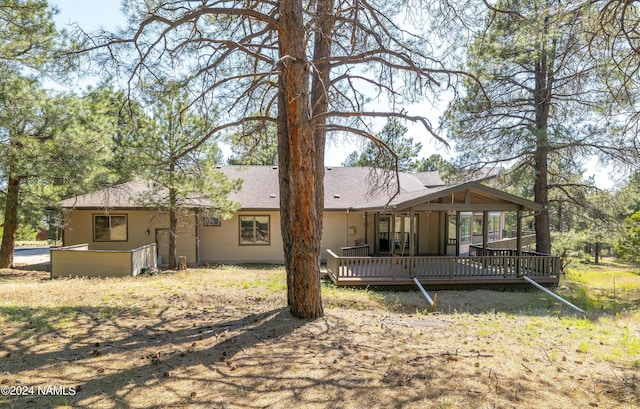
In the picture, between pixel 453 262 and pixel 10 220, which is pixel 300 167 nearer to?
pixel 453 262

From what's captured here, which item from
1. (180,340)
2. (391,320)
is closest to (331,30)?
(391,320)

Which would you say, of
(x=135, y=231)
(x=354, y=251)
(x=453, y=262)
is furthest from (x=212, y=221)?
(x=453, y=262)

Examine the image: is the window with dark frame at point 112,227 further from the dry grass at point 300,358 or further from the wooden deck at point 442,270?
the wooden deck at point 442,270

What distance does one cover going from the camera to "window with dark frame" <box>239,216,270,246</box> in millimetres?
17438

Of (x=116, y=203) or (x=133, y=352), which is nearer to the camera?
(x=133, y=352)

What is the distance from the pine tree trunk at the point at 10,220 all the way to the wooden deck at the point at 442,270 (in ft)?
37.4

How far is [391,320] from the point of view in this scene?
661 centimetres

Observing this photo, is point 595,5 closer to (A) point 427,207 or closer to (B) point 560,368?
(B) point 560,368

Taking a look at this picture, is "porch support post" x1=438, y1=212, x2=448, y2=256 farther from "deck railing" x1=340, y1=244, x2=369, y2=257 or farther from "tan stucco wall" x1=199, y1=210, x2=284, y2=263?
"tan stucco wall" x1=199, y1=210, x2=284, y2=263

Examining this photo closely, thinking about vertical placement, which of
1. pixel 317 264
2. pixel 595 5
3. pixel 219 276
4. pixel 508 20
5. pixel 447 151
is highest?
pixel 508 20

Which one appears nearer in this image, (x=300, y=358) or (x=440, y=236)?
(x=300, y=358)

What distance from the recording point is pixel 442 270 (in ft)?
40.2

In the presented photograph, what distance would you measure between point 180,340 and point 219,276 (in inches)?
319

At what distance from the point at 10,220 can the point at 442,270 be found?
51.6ft
